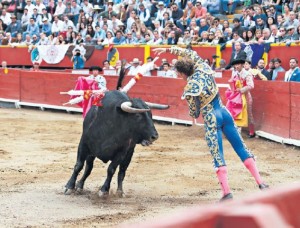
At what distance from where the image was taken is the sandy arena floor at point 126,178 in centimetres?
628

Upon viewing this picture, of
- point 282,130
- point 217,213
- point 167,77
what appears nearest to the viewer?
point 217,213

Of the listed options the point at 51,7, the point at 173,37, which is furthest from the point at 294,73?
the point at 51,7

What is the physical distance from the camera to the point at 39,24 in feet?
67.2

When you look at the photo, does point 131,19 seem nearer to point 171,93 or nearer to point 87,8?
point 87,8

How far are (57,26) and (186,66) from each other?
13.8m

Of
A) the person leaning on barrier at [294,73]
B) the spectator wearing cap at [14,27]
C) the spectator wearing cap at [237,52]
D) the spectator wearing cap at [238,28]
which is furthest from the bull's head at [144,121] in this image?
the spectator wearing cap at [14,27]

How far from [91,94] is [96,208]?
1.23 metres

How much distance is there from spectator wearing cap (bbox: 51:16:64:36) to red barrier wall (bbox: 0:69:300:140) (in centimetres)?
192

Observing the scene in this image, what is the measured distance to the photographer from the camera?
59.9 ft

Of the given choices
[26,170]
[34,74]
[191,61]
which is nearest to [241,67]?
[26,170]

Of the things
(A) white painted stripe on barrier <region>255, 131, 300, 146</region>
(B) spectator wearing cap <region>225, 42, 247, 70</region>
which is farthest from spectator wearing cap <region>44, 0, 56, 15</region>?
(A) white painted stripe on barrier <region>255, 131, 300, 146</region>

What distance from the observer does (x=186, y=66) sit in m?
6.25

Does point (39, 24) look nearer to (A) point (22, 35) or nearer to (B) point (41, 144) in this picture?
(A) point (22, 35)

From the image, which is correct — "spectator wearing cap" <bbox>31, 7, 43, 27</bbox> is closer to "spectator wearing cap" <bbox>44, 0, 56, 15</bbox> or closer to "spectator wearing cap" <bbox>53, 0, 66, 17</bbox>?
"spectator wearing cap" <bbox>53, 0, 66, 17</bbox>
